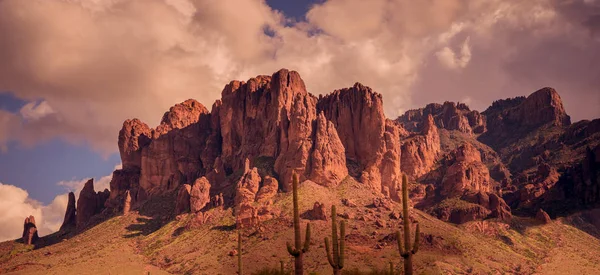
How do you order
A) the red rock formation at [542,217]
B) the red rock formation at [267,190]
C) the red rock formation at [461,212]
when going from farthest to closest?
1. the red rock formation at [542,217]
2. the red rock formation at [461,212]
3. the red rock formation at [267,190]

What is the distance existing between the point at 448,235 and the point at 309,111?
208 feet

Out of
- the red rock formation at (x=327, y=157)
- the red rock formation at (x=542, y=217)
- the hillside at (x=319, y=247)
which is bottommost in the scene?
the hillside at (x=319, y=247)

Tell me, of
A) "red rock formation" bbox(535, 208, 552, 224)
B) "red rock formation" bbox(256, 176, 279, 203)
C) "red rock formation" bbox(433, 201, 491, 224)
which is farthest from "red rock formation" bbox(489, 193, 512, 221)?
"red rock formation" bbox(256, 176, 279, 203)

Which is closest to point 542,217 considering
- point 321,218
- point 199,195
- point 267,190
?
point 321,218

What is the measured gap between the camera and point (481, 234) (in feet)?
538

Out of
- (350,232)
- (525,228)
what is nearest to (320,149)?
(350,232)

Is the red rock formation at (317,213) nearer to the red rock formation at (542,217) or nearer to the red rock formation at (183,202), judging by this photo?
the red rock formation at (183,202)

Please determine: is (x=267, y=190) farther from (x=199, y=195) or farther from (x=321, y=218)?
(x=199, y=195)

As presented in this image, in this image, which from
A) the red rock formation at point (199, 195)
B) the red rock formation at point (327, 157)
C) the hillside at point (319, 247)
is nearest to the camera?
the hillside at point (319, 247)

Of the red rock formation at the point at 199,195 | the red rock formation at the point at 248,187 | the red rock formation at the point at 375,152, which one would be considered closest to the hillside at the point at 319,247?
the red rock formation at the point at 199,195

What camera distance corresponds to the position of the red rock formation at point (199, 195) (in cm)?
17475

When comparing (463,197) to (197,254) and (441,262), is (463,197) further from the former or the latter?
(197,254)

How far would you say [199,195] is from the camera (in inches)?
6954

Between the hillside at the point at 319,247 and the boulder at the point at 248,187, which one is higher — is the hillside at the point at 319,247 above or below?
below
